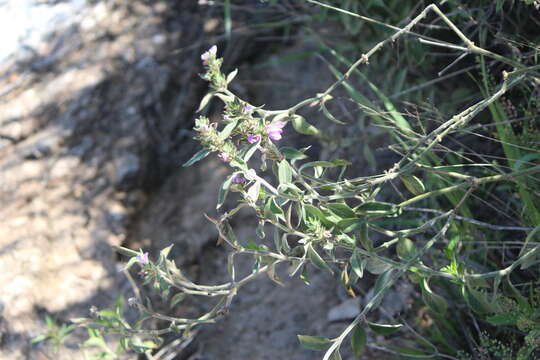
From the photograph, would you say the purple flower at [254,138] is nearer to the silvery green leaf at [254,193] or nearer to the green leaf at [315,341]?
the silvery green leaf at [254,193]

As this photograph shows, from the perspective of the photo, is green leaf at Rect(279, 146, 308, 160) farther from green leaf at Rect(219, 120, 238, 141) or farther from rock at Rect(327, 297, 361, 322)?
rock at Rect(327, 297, 361, 322)

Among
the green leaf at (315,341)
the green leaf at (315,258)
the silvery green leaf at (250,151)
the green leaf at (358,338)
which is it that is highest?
the silvery green leaf at (250,151)

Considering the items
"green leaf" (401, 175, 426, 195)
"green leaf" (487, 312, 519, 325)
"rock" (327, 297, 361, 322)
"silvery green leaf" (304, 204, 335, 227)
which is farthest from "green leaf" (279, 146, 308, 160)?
"rock" (327, 297, 361, 322)

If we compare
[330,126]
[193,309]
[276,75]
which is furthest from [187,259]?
[276,75]

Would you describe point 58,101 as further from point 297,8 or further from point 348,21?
point 348,21

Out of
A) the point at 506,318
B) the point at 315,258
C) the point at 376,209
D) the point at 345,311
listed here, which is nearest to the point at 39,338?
the point at 345,311

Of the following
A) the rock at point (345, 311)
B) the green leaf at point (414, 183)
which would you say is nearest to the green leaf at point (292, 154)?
the green leaf at point (414, 183)

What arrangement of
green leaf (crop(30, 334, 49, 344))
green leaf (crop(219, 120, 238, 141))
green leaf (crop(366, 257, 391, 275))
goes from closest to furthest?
green leaf (crop(219, 120, 238, 141)) → green leaf (crop(366, 257, 391, 275)) → green leaf (crop(30, 334, 49, 344))

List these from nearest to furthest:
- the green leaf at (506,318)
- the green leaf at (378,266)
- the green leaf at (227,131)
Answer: the green leaf at (227,131) → the green leaf at (378,266) → the green leaf at (506,318)
